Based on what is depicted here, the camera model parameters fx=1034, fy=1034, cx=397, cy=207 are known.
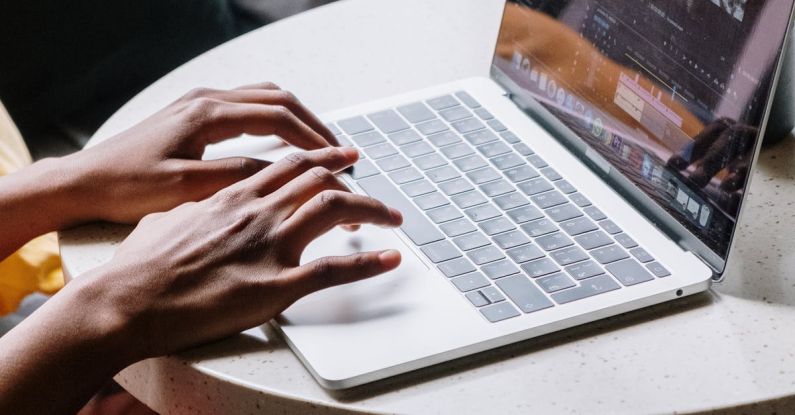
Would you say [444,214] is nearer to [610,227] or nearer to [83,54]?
[610,227]

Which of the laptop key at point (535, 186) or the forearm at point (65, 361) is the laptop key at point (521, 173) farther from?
the forearm at point (65, 361)

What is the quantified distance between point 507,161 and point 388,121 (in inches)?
5.4

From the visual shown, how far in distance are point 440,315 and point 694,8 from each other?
1.02 ft

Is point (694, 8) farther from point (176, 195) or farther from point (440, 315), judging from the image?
point (176, 195)

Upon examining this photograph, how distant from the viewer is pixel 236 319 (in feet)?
2.44

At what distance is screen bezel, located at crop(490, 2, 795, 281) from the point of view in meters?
0.75

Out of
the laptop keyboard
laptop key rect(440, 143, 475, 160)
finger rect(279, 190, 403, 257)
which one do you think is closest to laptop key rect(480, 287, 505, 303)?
the laptop keyboard

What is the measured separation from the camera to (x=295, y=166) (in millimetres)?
860

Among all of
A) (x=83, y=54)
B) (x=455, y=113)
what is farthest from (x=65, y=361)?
(x=83, y=54)

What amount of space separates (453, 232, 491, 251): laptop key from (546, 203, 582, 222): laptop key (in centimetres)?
7

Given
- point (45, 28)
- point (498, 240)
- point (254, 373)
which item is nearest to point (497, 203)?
point (498, 240)

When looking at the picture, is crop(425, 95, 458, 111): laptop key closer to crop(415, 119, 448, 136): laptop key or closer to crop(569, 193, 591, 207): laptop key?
crop(415, 119, 448, 136): laptop key

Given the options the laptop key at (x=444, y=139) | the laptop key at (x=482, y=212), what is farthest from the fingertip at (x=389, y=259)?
the laptop key at (x=444, y=139)

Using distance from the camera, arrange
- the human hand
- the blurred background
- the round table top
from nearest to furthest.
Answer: the round table top
the human hand
the blurred background
